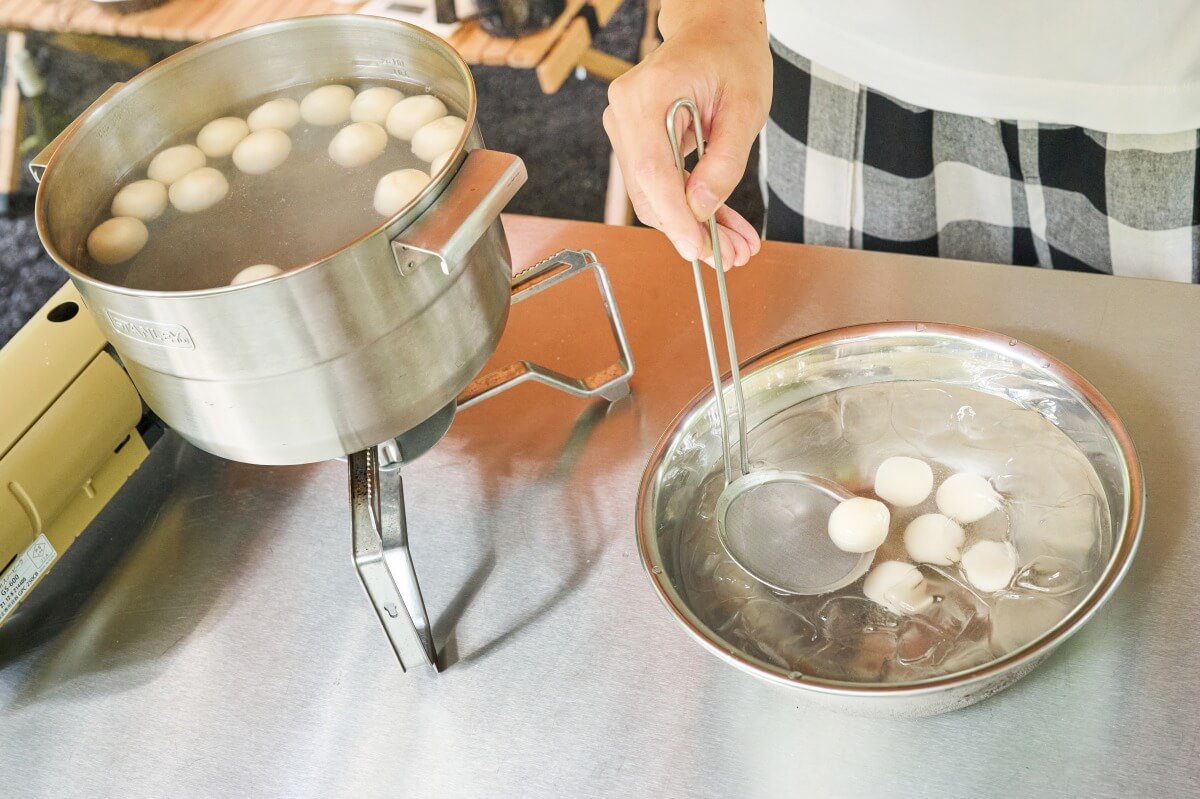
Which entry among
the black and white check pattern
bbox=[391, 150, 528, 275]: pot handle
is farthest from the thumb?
the black and white check pattern

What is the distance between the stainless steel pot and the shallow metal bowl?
18cm

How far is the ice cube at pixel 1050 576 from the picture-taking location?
2.26ft

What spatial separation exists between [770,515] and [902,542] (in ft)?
0.31

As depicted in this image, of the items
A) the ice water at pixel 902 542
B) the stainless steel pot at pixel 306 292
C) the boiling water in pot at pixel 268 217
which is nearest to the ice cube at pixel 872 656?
the ice water at pixel 902 542

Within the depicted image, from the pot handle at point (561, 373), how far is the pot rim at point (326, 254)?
18 centimetres

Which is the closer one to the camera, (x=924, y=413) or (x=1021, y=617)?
(x=1021, y=617)

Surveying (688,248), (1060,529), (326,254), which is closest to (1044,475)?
(1060,529)

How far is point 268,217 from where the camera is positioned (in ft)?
2.54

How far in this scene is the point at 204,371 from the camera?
65 centimetres

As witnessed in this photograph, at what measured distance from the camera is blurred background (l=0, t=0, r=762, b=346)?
225cm

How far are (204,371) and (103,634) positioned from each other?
1.07ft

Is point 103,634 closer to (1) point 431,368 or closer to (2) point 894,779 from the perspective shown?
(1) point 431,368

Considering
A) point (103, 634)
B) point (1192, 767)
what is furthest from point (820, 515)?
point (103, 634)

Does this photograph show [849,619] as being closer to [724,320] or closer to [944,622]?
[944,622]
